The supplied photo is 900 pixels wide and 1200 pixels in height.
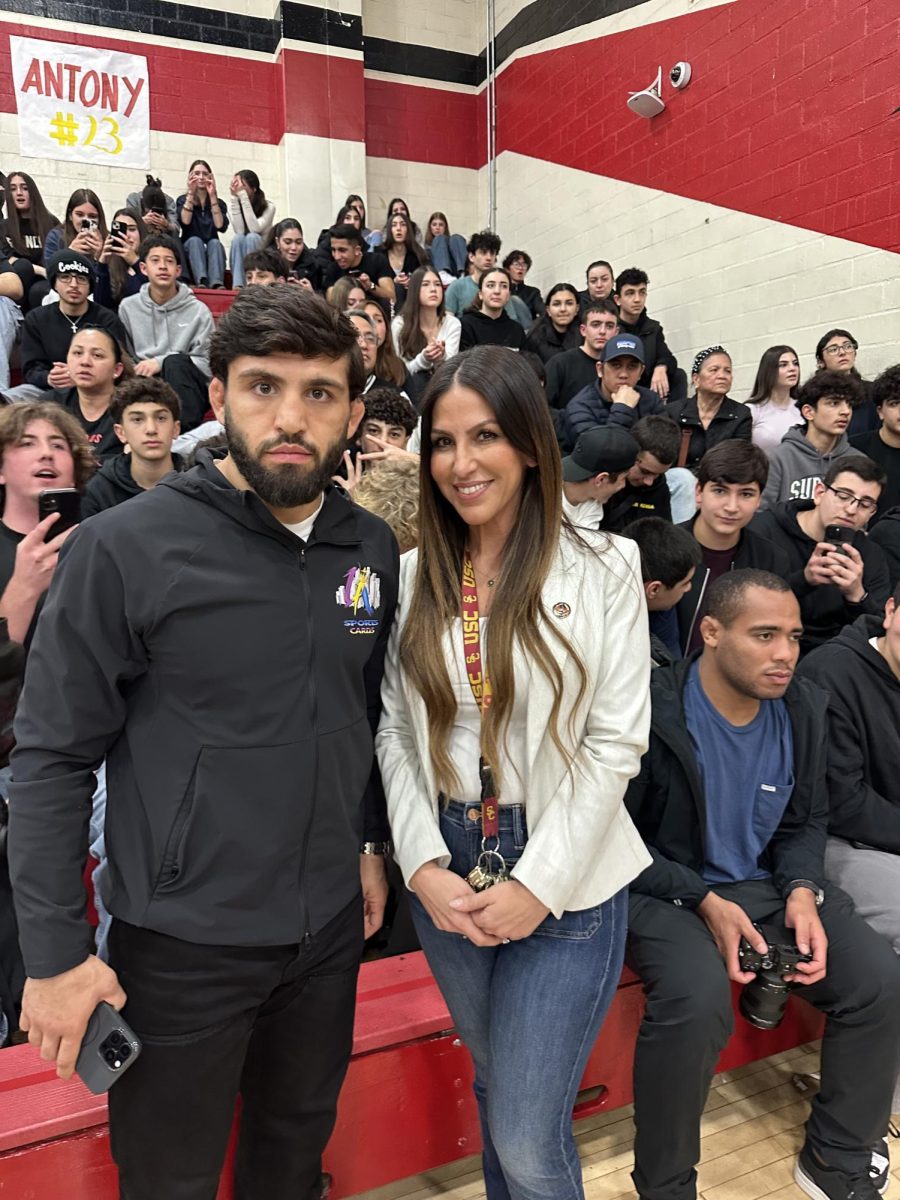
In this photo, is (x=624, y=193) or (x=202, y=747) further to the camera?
(x=624, y=193)

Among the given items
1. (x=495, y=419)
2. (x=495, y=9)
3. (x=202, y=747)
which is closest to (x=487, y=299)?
(x=495, y=419)

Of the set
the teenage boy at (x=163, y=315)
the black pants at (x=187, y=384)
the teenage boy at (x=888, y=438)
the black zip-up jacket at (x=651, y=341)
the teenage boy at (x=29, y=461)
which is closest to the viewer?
the teenage boy at (x=29, y=461)

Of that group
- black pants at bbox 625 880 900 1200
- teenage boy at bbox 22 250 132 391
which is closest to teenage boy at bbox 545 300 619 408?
teenage boy at bbox 22 250 132 391

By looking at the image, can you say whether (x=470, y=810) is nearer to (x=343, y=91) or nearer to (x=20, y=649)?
(x=20, y=649)

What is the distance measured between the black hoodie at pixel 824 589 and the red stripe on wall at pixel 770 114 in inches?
99.9

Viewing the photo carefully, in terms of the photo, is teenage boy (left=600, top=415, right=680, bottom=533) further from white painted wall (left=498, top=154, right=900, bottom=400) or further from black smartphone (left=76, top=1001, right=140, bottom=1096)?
black smartphone (left=76, top=1001, right=140, bottom=1096)

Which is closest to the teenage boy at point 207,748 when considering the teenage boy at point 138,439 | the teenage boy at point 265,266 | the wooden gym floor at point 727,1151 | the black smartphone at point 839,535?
the wooden gym floor at point 727,1151

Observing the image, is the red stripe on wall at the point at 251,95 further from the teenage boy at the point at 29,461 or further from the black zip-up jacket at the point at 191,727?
the black zip-up jacket at the point at 191,727

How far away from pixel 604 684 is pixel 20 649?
2.94 feet

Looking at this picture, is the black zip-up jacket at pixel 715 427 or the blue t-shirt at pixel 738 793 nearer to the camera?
the blue t-shirt at pixel 738 793

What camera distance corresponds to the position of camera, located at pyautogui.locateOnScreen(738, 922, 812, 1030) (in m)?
1.53

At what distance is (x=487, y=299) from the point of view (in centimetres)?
508

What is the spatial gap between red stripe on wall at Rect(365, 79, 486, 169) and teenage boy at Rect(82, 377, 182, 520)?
7.52m

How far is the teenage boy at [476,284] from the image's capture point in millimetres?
5926
